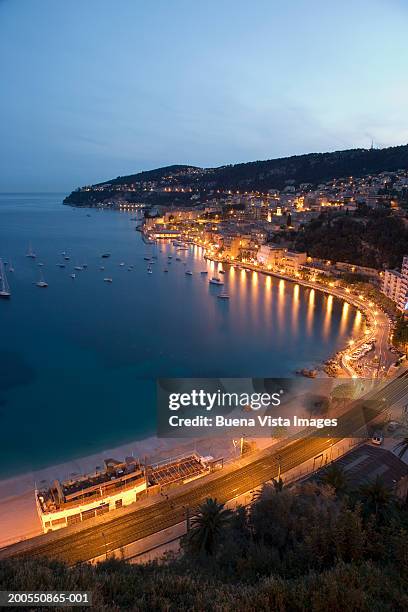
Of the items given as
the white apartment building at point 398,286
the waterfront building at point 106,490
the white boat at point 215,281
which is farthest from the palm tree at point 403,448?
the white boat at point 215,281

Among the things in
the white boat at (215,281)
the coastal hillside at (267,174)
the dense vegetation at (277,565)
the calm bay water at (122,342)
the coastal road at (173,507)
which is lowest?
the calm bay water at (122,342)

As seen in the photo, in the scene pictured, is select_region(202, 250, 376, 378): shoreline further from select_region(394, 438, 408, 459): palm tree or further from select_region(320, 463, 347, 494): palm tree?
select_region(320, 463, 347, 494): palm tree

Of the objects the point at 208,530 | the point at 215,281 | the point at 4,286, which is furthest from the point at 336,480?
the point at 4,286

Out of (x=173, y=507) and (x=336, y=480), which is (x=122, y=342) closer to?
(x=173, y=507)

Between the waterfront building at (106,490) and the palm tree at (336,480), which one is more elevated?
the palm tree at (336,480)

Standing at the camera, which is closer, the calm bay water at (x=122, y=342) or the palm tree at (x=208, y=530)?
the palm tree at (x=208, y=530)

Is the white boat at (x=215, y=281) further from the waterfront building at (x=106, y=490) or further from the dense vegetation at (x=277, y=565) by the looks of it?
the dense vegetation at (x=277, y=565)

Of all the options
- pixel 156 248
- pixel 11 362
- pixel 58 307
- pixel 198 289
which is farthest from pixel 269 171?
pixel 11 362
